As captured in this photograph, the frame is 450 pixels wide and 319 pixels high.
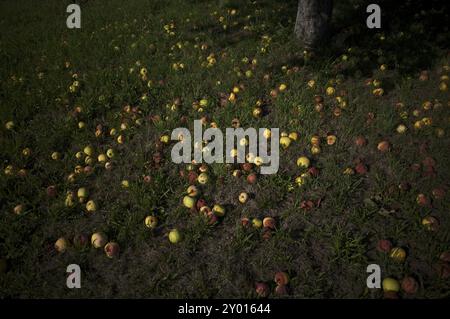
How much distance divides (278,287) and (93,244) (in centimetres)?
187

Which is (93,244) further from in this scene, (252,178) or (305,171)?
(305,171)

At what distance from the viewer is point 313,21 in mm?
5484

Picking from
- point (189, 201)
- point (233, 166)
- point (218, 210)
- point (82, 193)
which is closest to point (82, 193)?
point (82, 193)

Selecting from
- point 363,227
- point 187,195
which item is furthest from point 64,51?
point 363,227

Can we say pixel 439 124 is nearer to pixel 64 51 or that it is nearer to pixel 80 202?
pixel 80 202

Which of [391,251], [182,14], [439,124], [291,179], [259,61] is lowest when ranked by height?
[391,251]

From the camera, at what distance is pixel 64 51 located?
254 inches

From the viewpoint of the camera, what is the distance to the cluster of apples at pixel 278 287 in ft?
8.54

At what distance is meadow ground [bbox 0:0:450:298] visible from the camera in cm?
278

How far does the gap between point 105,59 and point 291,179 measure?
4.71m

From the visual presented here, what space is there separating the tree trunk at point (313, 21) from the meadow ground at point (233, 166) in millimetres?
319

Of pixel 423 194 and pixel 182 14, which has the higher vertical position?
pixel 182 14

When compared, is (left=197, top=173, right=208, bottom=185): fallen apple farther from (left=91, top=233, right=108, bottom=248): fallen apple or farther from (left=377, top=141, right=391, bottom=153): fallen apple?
(left=377, top=141, right=391, bottom=153): fallen apple

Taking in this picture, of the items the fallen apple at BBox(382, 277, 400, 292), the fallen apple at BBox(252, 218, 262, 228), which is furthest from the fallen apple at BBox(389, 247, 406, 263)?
the fallen apple at BBox(252, 218, 262, 228)
